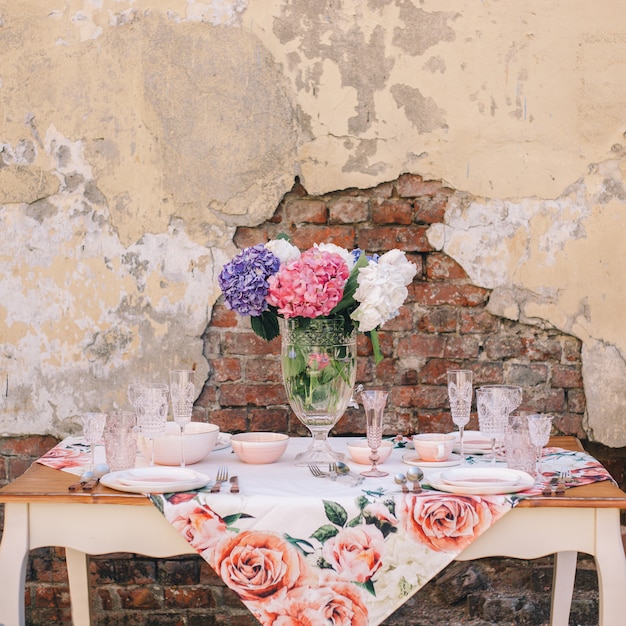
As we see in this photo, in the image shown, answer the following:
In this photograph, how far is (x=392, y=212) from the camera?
2.36m

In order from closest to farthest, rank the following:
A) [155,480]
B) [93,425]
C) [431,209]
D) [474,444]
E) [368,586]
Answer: [368,586] → [155,480] → [93,425] → [474,444] → [431,209]

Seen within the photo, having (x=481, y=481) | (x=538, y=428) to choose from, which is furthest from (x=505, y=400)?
(x=481, y=481)

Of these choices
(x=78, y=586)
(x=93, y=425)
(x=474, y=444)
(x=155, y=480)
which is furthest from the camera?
(x=78, y=586)

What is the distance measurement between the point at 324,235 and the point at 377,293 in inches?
28.5

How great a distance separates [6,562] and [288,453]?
648 millimetres

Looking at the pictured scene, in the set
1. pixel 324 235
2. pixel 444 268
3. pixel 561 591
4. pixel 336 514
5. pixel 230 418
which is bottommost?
pixel 561 591

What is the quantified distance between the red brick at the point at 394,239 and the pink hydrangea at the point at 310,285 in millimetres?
712

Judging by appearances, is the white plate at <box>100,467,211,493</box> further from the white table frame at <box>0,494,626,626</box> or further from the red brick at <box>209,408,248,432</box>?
the red brick at <box>209,408,248,432</box>

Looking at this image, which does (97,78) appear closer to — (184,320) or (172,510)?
(184,320)

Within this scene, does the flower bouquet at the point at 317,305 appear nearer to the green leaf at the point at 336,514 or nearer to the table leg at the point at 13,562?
the green leaf at the point at 336,514

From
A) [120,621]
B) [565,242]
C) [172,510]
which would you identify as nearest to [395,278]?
[172,510]

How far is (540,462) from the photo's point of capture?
1767 mm

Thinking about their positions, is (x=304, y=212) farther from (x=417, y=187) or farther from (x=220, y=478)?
(x=220, y=478)

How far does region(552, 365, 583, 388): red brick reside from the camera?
2348 mm
